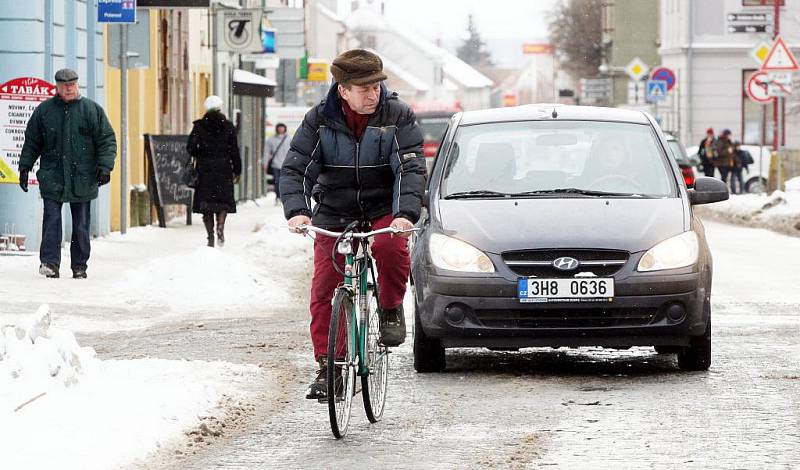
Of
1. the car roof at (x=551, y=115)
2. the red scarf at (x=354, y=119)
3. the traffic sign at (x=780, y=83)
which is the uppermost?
the traffic sign at (x=780, y=83)

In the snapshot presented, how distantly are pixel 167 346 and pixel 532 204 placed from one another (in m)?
2.70

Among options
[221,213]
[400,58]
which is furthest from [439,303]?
[400,58]

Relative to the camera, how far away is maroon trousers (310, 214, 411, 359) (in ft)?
26.0

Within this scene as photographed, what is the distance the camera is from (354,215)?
26.6ft

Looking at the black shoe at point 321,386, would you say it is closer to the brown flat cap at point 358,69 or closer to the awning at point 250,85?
the brown flat cap at point 358,69

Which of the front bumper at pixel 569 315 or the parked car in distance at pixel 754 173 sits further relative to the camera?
the parked car in distance at pixel 754 173

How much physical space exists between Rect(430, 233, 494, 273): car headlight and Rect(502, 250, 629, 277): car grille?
0.41 ft

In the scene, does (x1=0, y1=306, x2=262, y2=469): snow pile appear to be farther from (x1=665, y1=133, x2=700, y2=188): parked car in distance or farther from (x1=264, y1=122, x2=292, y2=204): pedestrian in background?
(x1=264, y1=122, x2=292, y2=204): pedestrian in background

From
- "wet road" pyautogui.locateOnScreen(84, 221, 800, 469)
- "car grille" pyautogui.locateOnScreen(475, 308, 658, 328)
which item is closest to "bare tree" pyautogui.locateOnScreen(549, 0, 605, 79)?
"wet road" pyautogui.locateOnScreen(84, 221, 800, 469)

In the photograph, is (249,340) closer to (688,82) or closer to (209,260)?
(209,260)

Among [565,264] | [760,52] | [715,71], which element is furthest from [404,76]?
[565,264]

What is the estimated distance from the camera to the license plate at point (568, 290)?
9305 mm

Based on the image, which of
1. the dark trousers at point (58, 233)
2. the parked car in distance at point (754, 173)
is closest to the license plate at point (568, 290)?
the dark trousers at point (58, 233)

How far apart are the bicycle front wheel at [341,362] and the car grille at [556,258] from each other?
200cm
